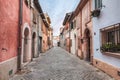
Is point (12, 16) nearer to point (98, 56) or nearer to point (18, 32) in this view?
point (18, 32)

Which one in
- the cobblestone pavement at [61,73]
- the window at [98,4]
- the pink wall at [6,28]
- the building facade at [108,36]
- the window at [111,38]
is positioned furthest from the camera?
the window at [98,4]

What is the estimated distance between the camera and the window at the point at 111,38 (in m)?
7.97

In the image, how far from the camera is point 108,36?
974 centimetres

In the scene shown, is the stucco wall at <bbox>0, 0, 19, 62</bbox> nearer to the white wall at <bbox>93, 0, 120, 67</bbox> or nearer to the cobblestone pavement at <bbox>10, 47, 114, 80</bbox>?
the cobblestone pavement at <bbox>10, 47, 114, 80</bbox>

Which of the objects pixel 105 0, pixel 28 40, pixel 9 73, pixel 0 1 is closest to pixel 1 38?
pixel 0 1

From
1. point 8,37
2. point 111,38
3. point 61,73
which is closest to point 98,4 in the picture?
point 111,38

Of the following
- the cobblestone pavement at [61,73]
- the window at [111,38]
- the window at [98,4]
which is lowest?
the cobblestone pavement at [61,73]

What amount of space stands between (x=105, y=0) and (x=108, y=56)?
9.60 ft

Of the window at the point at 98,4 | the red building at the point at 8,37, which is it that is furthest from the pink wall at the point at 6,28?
the window at the point at 98,4

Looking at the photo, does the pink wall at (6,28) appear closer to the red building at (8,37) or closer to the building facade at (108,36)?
the red building at (8,37)

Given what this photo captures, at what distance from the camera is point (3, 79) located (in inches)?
261

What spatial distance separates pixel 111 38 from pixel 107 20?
112cm

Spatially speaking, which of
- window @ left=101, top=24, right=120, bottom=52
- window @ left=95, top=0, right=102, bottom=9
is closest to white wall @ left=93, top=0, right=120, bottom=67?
window @ left=101, top=24, right=120, bottom=52

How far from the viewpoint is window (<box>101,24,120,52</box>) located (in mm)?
7972
